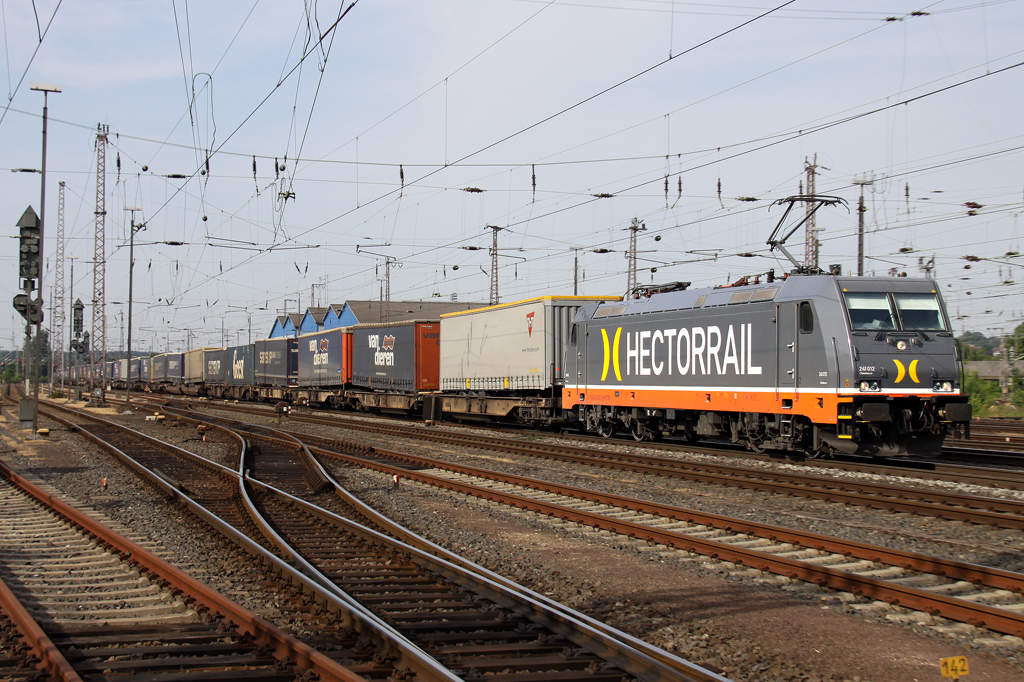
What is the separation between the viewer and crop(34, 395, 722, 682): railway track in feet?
17.3

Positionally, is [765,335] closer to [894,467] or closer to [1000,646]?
[894,467]

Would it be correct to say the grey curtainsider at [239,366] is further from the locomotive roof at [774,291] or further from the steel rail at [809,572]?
the steel rail at [809,572]

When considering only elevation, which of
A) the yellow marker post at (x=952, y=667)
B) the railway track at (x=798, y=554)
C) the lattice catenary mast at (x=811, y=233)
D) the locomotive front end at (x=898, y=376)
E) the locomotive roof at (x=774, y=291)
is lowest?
the railway track at (x=798, y=554)

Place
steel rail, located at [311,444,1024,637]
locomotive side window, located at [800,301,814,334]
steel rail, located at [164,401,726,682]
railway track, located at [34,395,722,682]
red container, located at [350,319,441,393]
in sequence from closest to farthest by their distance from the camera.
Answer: steel rail, located at [164,401,726,682] < railway track, located at [34,395,722,682] < steel rail, located at [311,444,1024,637] < locomotive side window, located at [800,301,814,334] < red container, located at [350,319,441,393]

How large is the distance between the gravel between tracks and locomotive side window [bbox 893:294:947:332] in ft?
16.3

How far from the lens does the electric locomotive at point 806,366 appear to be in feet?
46.7

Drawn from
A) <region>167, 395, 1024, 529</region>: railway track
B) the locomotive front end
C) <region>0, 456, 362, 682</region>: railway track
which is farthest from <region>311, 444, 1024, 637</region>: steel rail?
the locomotive front end

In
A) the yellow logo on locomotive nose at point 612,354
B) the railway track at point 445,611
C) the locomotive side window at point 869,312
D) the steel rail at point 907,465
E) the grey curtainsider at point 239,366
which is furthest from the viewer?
the grey curtainsider at point 239,366

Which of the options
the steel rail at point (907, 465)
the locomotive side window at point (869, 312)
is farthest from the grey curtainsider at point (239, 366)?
the locomotive side window at point (869, 312)

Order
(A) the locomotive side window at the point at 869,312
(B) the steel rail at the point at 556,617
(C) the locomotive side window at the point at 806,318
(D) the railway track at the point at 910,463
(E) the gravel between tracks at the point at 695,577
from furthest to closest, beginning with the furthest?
(C) the locomotive side window at the point at 806,318, (A) the locomotive side window at the point at 869,312, (D) the railway track at the point at 910,463, (E) the gravel between tracks at the point at 695,577, (B) the steel rail at the point at 556,617

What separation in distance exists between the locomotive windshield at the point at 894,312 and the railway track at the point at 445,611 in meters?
9.78

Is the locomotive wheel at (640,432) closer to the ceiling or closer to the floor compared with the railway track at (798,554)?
closer to the ceiling

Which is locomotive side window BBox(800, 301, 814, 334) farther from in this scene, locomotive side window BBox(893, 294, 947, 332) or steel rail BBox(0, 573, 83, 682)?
steel rail BBox(0, 573, 83, 682)

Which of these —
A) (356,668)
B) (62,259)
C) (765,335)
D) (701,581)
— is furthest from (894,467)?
(62,259)
